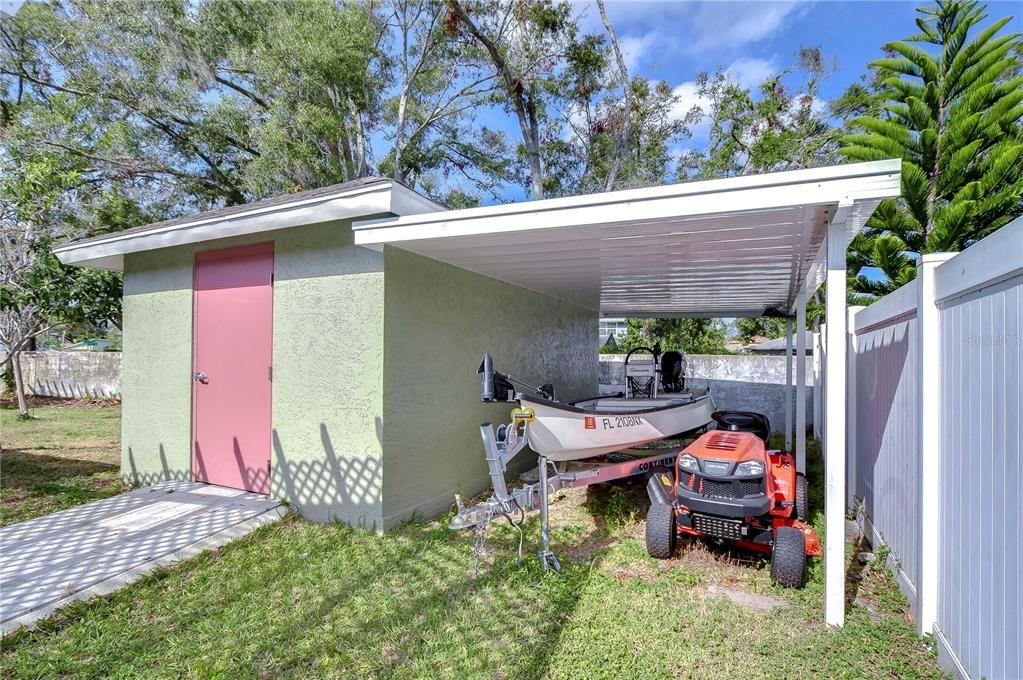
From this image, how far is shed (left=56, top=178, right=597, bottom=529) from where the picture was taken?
400cm

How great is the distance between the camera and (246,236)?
4617 mm

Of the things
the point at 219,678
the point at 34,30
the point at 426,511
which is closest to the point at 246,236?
the point at 426,511

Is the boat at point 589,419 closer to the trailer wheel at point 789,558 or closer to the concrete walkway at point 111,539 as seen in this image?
the trailer wheel at point 789,558

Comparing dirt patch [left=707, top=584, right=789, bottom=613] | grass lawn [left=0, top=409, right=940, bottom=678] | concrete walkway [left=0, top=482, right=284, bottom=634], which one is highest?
concrete walkway [left=0, top=482, right=284, bottom=634]

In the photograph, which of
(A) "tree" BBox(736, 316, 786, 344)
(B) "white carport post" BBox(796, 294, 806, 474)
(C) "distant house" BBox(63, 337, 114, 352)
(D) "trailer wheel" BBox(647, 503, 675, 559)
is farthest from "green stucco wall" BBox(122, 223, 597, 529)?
(A) "tree" BBox(736, 316, 786, 344)

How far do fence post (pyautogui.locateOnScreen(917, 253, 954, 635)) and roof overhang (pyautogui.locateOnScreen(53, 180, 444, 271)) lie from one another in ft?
11.3

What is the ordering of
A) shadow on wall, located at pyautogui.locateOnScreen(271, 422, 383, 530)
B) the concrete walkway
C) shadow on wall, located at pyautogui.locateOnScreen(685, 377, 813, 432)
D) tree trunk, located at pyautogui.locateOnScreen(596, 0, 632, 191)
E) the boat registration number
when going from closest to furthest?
the concrete walkway, shadow on wall, located at pyautogui.locateOnScreen(271, 422, 383, 530), the boat registration number, shadow on wall, located at pyautogui.locateOnScreen(685, 377, 813, 432), tree trunk, located at pyautogui.locateOnScreen(596, 0, 632, 191)

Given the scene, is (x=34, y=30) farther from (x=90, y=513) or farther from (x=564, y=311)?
(x=564, y=311)

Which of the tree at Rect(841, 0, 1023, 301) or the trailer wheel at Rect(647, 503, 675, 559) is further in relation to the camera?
the tree at Rect(841, 0, 1023, 301)

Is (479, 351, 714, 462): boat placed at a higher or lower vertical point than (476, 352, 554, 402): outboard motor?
lower

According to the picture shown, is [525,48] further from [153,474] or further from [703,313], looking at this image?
[153,474]

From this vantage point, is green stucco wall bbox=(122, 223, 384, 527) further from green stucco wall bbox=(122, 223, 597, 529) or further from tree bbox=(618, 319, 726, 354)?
tree bbox=(618, 319, 726, 354)

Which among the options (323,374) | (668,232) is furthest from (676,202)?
(323,374)

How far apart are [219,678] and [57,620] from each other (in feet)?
4.11
